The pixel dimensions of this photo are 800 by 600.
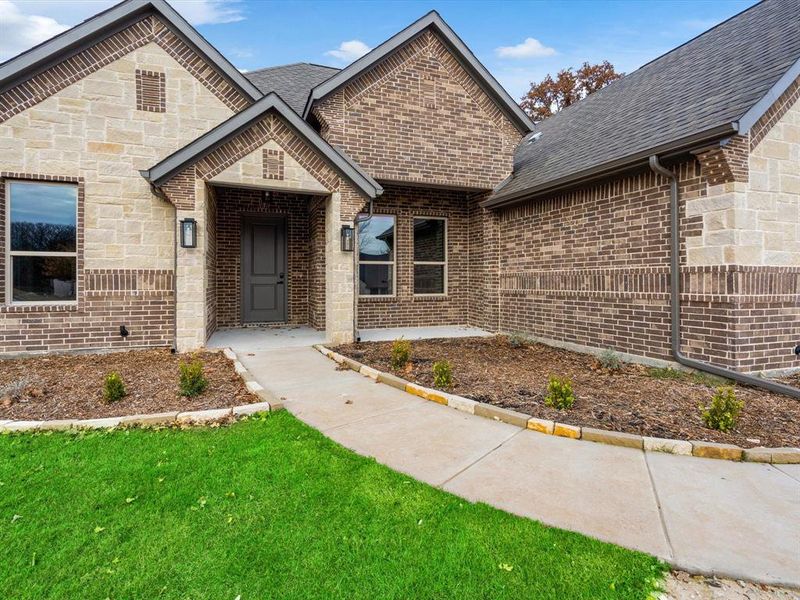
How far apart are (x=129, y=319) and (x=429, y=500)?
7.15m

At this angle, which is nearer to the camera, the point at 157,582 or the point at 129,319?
the point at 157,582

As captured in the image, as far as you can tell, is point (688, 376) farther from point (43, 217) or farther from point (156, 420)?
point (43, 217)

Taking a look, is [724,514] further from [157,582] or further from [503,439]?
[157,582]

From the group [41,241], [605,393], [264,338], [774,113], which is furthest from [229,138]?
[774,113]

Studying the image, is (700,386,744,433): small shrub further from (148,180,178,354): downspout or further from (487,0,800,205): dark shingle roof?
(148,180,178,354): downspout

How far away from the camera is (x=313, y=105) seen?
9.46 metres

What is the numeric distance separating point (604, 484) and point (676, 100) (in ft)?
25.2

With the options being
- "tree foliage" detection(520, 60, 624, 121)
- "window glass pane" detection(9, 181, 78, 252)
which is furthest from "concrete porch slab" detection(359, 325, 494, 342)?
"tree foliage" detection(520, 60, 624, 121)

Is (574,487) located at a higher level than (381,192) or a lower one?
lower

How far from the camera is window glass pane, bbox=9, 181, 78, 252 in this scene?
7.29 m

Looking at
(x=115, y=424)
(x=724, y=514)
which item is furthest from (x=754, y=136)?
(x=115, y=424)

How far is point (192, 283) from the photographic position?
24.5ft

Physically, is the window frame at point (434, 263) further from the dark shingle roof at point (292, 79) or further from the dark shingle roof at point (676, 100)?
the dark shingle roof at point (292, 79)

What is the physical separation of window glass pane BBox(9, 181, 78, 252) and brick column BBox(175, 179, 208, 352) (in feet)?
6.69
